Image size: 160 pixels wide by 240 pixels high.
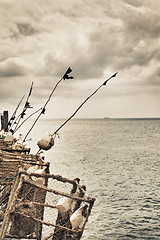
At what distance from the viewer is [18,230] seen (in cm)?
541

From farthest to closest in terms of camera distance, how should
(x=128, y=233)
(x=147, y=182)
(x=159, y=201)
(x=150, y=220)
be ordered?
(x=147, y=182), (x=159, y=201), (x=150, y=220), (x=128, y=233)

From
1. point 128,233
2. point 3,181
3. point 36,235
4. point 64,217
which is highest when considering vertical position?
point 3,181

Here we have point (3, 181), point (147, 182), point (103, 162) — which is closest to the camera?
point (3, 181)

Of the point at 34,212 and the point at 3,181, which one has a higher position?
the point at 3,181

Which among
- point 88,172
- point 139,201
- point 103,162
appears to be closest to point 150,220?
point 139,201

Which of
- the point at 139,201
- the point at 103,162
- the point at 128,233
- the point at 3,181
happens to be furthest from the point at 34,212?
the point at 103,162

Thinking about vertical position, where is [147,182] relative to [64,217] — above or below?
below

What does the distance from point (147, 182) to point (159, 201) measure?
192 inches

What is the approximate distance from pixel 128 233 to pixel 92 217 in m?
2.17

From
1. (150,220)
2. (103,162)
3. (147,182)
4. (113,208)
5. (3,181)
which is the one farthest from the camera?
(103,162)

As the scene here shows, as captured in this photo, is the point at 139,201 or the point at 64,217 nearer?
the point at 64,217

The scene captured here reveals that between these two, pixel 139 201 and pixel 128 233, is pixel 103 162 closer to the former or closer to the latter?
pixel 139 201

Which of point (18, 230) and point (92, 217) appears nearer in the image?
point (18, 230)

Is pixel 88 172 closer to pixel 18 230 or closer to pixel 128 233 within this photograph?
pixel 128 233
